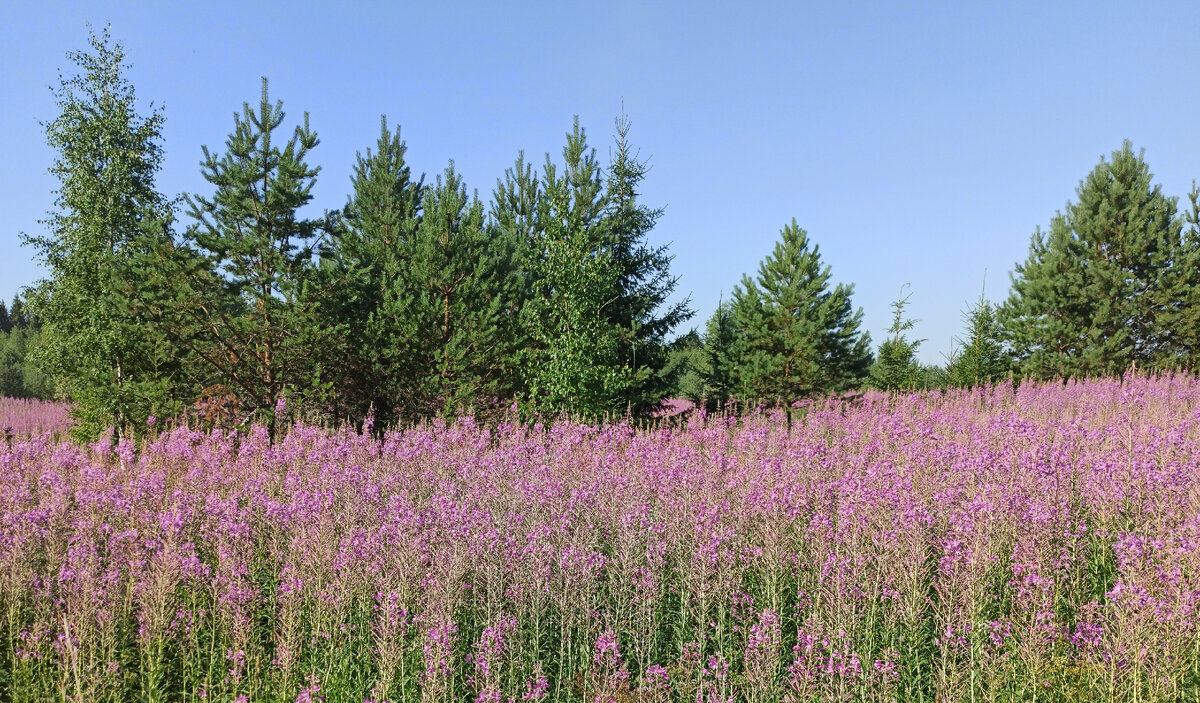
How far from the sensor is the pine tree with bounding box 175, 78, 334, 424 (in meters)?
12.5

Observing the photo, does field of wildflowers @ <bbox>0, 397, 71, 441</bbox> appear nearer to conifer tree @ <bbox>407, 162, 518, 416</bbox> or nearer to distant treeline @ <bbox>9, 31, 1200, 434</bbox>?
distant treeline @ <bbox>9, 31, 1200, 434</bbox>

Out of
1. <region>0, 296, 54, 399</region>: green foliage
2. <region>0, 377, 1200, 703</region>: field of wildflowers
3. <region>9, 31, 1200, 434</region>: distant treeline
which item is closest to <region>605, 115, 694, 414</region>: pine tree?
→ <region>9, 31, 1200, 434</region>: distant treeline

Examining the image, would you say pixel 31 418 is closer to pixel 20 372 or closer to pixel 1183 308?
pixel 20 372

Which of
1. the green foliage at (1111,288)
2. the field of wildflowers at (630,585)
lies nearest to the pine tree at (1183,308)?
the green foliage at (1111,288)

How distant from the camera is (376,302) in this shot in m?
14.4

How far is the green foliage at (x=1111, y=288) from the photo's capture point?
22.4m

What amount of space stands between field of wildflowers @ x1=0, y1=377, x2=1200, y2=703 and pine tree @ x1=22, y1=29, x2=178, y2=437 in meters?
6.71

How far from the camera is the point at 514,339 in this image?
46.6 feet

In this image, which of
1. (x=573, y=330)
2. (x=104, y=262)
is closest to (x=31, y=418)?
(x=104, y=262)

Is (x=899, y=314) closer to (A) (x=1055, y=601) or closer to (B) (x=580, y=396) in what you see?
(B) (x=580, y=396)

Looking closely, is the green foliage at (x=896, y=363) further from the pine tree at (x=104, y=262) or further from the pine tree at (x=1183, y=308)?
the pine tree at (x=104, y=262)

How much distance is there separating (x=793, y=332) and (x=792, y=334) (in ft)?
0.21

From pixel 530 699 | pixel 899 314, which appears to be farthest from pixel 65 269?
pixel 899 314

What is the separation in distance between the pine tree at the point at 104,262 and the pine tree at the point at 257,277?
109 centimetres
